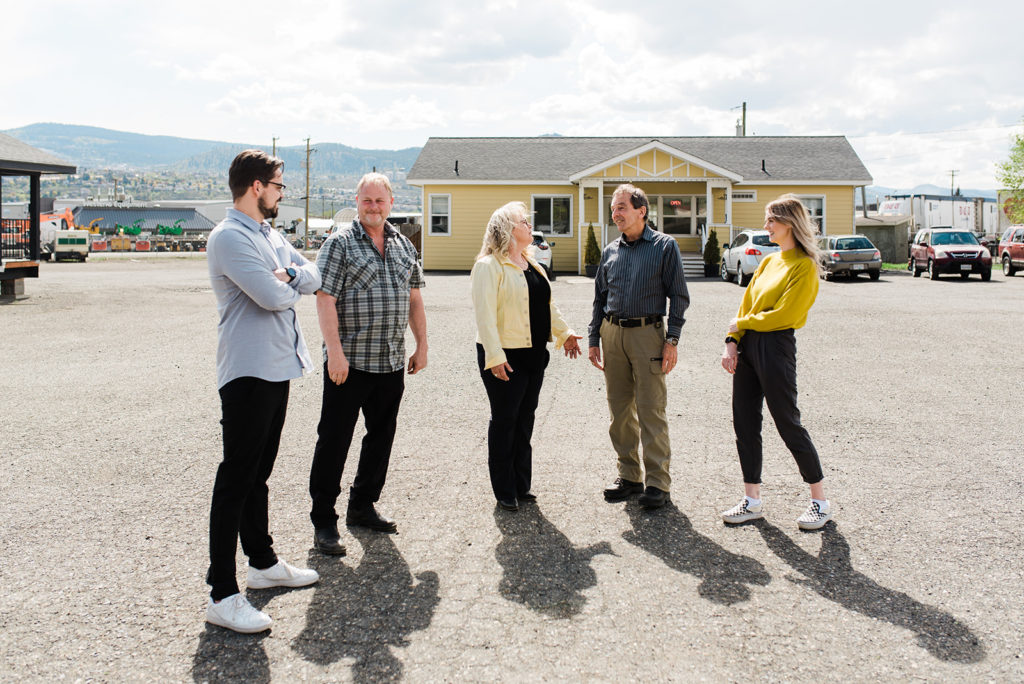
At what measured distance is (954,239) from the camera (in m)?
26.7

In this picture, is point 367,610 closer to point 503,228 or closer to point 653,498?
point 653,498

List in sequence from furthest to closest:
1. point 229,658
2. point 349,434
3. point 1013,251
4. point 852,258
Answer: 1. point 1013,251
2. point 852,258
3. point 349,434
4. point 229,658

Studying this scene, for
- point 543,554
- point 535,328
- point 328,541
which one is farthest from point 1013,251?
point 328,541

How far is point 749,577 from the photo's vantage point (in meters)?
4.00

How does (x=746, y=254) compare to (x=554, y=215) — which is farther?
(x=554, y=215)

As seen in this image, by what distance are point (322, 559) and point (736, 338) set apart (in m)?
2.53

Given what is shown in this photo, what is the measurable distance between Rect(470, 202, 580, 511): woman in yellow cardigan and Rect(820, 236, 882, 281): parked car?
21.9 meters

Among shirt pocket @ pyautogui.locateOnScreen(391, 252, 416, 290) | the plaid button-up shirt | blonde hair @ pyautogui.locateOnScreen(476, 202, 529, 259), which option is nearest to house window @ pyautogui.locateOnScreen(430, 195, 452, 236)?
blonde hair @ pyautogui.locateOnScreen(476, 202, 529, 259)

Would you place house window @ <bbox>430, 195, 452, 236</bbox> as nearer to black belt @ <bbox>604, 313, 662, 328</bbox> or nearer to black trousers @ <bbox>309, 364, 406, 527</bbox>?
black belt @ <bbox>604, 313, 662, 328</bbox>

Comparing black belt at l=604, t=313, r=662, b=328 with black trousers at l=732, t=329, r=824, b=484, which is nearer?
black trousers at l=732, t=329, r=824, b=484

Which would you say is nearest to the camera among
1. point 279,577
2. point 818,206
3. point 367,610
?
point 367,610

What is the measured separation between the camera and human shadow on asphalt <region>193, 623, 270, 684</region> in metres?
3.09

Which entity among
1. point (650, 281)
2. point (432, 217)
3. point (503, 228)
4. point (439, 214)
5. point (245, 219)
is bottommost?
point (650, 281)

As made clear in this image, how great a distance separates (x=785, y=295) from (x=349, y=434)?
2438 mm
